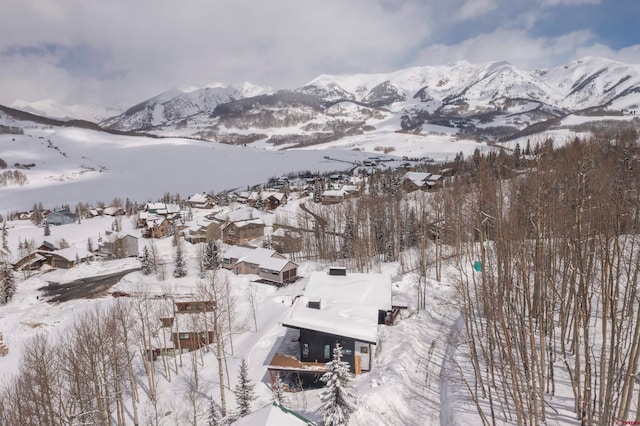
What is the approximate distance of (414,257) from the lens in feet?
164

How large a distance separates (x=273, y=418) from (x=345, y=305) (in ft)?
42.8

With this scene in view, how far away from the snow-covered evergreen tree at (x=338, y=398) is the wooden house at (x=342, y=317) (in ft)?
21.8

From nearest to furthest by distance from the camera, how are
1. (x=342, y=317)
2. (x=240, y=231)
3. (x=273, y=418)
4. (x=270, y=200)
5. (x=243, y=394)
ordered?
(x=273, y=418) < (x=243, y=394) < (x=342, y=317) < (x=240, y=231) < (x=270, y=200)

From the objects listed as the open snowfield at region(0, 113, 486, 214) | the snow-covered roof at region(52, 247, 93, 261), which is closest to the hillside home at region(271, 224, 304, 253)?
the snow-covered roof at region(52, 247, 93, 261)

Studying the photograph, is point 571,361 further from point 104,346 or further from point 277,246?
point 277,246

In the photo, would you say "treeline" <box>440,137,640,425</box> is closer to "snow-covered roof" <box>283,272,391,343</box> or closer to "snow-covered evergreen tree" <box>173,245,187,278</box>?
A: "snow-covered roof" <box>283,272,391,343</box>

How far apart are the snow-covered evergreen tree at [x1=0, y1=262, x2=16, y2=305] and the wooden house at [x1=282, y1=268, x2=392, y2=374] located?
138 ft

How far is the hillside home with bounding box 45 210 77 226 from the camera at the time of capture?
94.7m

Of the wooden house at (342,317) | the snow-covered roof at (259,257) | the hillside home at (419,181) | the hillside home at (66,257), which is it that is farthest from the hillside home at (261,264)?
the hillside home at (419,181)

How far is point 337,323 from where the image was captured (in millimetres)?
23375

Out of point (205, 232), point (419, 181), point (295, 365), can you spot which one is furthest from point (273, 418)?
point (419, 181)

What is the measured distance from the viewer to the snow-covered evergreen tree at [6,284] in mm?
44703

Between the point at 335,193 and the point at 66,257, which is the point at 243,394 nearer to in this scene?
the point at 66,257

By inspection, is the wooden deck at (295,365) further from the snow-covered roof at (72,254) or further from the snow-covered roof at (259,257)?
the snow-covered roof at (72,254)
